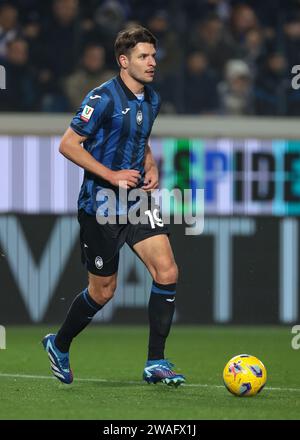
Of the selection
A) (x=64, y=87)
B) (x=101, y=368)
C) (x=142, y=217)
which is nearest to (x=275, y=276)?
(x=64, y=87)

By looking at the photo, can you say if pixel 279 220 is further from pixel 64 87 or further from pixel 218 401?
pixel 218 401

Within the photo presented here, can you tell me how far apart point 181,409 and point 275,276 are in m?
6.98

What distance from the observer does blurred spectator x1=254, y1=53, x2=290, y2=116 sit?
14.5 meters

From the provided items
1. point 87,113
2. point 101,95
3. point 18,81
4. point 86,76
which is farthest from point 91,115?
point 86,76

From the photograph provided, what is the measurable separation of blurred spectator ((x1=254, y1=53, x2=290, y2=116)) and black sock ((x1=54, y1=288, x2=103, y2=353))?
6.64 m

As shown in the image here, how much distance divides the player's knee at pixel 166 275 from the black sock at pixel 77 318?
1.47ft

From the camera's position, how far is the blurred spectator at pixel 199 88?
47.1 feet

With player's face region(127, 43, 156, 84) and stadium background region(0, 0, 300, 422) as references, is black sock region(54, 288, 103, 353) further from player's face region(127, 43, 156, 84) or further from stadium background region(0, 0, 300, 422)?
stadium background region(0, 0, 300, 422)

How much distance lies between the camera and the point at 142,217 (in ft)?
27.0

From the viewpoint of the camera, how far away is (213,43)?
14844 mm

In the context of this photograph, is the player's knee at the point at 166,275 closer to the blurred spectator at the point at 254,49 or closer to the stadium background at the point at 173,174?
the stadium background at the point at 173,174

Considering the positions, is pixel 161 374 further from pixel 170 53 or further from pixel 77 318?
pixel 170 53

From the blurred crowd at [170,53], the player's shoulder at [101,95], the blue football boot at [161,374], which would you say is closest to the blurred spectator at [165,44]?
the blurred crowd at [170,53]

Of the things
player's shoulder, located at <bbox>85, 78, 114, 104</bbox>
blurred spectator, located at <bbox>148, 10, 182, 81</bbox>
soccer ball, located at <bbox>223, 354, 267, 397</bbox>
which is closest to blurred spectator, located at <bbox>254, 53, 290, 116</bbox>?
blurred spectator, located at <bbox>148, 10, 182, 81</bbox>
